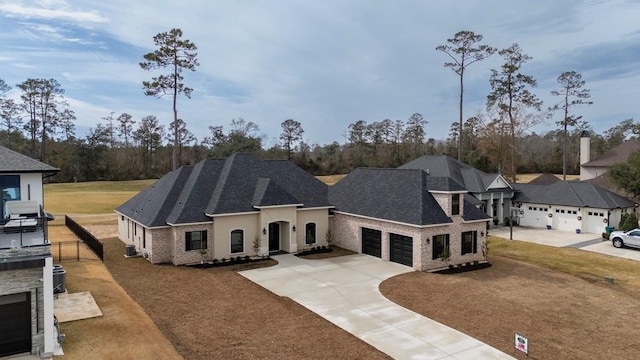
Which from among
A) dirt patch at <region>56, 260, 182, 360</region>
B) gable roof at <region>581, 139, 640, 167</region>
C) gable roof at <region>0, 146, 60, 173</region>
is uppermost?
gable roof at <region>581, 139, 640, 167</region>

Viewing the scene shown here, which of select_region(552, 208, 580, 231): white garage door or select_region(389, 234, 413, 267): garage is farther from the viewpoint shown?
select_region(552, 208, 580, 231): white garage door

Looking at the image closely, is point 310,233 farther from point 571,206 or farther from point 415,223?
point 571,206

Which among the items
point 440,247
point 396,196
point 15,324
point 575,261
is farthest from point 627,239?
A: point 15,324

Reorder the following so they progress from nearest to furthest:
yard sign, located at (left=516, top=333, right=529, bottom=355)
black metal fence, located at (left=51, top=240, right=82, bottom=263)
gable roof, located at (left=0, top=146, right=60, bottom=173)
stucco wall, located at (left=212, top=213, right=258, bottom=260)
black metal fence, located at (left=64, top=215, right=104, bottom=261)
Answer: yard sign, located at (left=516, top=333, right=529, bottom=355) → gable roof, located at (left=0, top=146, right=60, bottom=173) → black metal fence, located at (left=51, top=240, right=82, bottom=263) → black metal fence, located at (left=64, top=215, right=104, bottom=261) → stucco wall, located at (left=212, top=213, right=258, bottom=260)

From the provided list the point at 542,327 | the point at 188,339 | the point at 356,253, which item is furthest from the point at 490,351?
the point at 356,253

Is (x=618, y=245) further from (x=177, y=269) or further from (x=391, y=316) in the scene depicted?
(x=177, y=269)

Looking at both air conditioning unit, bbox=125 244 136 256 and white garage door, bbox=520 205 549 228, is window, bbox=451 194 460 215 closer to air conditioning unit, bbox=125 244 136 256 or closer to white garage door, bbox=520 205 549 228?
air conditioning unit, bbox=125 244 136 256

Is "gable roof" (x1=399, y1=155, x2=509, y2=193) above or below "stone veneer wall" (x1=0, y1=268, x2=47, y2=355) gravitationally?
above

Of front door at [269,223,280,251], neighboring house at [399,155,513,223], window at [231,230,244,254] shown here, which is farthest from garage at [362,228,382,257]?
neighboring house at [399,155,513,223]
